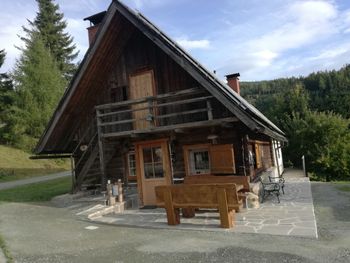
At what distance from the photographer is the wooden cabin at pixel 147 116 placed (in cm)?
1155

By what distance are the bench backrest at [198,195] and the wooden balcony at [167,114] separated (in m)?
2.60

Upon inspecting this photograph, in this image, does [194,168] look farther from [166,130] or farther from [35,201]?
[35,201]

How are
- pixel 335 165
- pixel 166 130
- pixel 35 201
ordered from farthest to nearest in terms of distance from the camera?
1. pixel 335 165
2. pixel 35 201
3. pixel 166 130

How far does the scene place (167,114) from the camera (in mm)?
12523

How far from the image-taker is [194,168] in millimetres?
12656

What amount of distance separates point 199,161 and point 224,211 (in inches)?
166

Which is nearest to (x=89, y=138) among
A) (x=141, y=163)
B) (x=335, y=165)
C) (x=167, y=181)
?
(x=141, y=163)

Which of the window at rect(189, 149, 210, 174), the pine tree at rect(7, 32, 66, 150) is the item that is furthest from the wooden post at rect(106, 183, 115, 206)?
the pine tree at rect(7, 32, 66, 150)

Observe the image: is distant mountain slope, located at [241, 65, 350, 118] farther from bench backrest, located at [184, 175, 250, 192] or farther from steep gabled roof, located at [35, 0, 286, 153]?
bench backrest, located at [184, 175, 250, 192]

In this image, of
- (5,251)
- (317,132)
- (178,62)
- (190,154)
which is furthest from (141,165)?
(317,132)

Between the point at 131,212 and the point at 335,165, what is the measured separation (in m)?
19.9

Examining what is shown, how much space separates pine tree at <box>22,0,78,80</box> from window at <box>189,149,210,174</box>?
35.8m

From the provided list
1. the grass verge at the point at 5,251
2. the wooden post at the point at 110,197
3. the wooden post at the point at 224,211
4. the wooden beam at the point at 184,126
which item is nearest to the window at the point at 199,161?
the wooden beam at the point at 184,126

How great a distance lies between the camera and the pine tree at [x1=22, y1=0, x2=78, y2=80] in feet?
148
